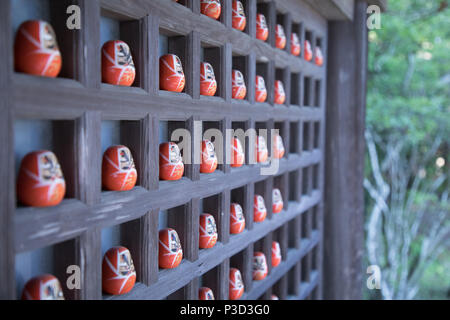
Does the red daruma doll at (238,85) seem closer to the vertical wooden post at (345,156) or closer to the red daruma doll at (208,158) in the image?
the red daruma doll at (208,158)

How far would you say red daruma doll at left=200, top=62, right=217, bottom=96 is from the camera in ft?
3.43

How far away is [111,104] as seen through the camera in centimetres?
75

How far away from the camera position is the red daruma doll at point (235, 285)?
1231 mm

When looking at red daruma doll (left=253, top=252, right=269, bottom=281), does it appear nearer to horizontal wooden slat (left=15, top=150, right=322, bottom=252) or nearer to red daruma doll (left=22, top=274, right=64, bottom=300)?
horizontal wooden slat (left=15, top=150, right=322, bottom=252)

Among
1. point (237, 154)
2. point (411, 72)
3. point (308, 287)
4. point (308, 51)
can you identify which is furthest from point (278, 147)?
point (411, 72)

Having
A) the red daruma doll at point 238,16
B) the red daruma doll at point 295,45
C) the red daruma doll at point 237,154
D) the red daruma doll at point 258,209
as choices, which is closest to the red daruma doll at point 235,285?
the red daruma doll at point 258,209

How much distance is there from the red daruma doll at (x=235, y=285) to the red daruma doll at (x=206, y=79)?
49 cm

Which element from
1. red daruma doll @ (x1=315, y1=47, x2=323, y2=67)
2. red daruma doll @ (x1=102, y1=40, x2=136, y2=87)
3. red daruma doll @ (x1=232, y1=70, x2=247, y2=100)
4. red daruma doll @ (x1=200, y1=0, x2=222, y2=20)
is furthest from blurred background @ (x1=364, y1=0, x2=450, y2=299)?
red daruma doll @ (x1=102, y1=40, x2=136, y2=87)

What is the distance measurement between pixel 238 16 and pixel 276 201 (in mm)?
615

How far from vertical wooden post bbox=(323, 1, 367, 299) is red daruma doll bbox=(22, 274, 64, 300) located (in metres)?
1.56

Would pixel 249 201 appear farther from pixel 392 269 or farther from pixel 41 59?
pixel 392 269

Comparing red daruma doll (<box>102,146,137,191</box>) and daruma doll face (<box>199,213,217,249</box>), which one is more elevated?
red daruma doll (<box>102,146,137,191</box>)

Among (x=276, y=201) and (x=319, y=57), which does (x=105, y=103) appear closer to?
(x=276, y=201)

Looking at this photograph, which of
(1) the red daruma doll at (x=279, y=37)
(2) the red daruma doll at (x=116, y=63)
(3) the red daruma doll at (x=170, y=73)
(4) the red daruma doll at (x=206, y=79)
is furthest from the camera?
(1) the red daruma doll at (x=279, y=37)
